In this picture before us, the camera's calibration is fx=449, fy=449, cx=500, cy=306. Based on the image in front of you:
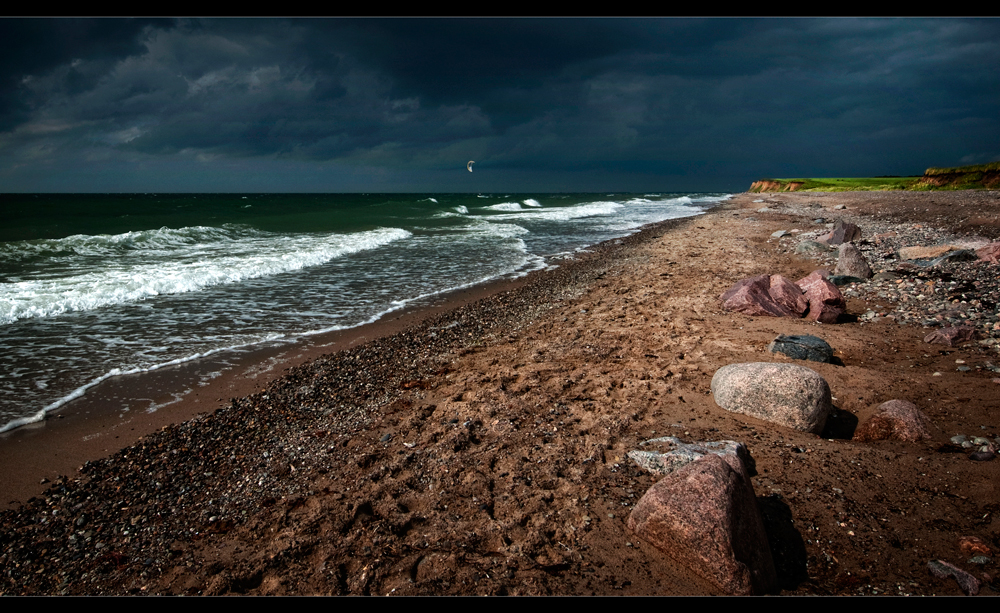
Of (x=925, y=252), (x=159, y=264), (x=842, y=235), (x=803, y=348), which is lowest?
(x=803, y=348)

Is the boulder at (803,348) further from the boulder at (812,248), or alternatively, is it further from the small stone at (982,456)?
the boulder at (812,248)

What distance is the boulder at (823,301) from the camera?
7.49 meters

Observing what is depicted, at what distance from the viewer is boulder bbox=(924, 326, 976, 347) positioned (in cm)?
612

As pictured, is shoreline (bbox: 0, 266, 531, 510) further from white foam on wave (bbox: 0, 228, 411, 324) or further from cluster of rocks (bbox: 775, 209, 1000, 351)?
cluster of rocks (bbox: 775, 209, 1000, 351)

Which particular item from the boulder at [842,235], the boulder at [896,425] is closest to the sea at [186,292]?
the boulder at [896,425]

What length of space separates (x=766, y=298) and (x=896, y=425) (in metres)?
4.21

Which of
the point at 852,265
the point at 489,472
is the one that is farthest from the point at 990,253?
the point at 489,472

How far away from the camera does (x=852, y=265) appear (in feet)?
31.6

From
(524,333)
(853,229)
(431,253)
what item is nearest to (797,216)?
(853,229)

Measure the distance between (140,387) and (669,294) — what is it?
9.74 metres

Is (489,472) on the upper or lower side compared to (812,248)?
lower

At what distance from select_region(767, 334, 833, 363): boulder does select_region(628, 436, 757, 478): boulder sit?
255cm

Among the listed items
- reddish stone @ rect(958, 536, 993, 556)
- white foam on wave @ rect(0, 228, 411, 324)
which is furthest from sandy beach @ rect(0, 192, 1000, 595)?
white foam on wave @ rect(0, 228, 411, 324)

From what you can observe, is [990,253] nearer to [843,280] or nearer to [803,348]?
[843,280]
